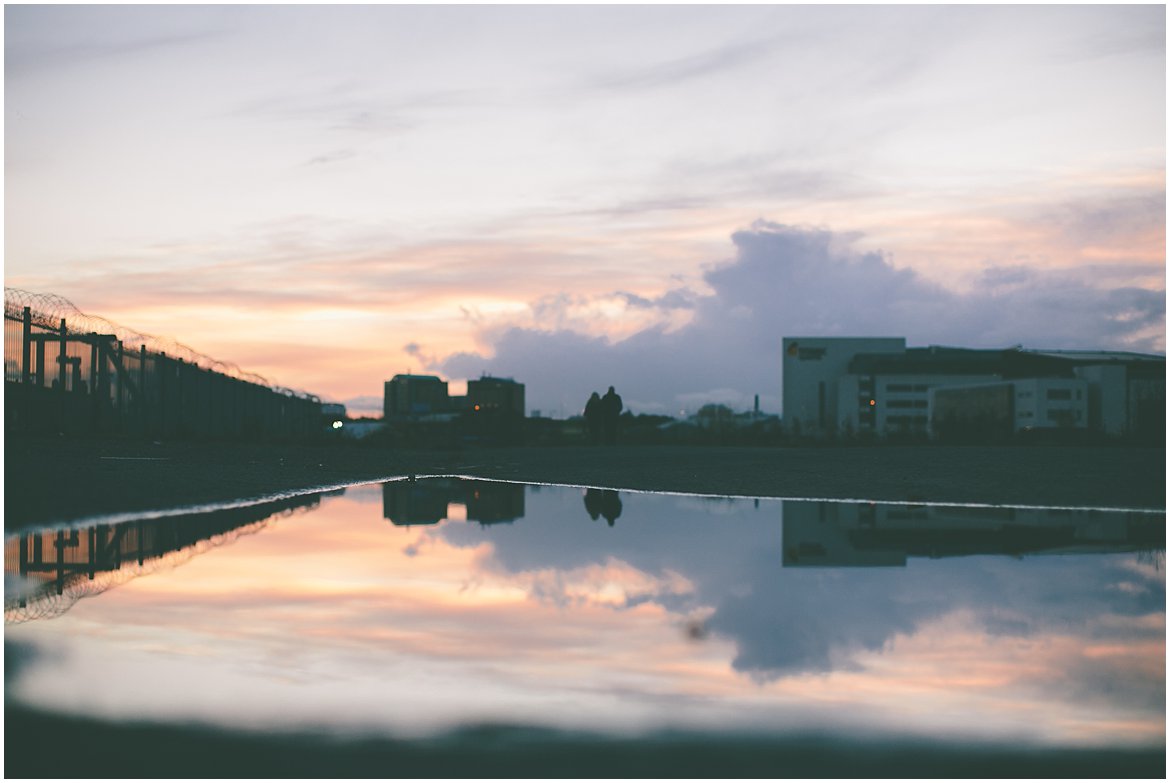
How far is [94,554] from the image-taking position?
866cm

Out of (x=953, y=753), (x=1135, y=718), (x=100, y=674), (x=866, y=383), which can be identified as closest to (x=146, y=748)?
(x=100, y=674)

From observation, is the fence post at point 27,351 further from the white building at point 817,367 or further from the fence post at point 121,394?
the white building at point 817,367

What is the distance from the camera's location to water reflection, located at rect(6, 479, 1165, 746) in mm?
4660

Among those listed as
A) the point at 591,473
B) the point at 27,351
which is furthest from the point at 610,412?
the point at 27,351

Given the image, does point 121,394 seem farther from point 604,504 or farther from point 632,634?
point 632,634

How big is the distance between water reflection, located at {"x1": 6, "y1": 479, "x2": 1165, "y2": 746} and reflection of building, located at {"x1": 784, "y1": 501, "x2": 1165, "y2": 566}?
73 millimetres

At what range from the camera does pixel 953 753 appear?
4117 mm

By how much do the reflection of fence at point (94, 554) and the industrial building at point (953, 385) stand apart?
9695 cm

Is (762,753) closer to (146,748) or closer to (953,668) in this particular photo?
(953,668)

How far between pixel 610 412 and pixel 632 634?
2682 cm

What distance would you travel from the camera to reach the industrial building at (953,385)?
116 meters

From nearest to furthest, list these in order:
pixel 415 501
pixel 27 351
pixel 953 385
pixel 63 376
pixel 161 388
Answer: pixel 415 501
pixel 27 351
pixel 63 376
pixel 161 388
pixel 953 385

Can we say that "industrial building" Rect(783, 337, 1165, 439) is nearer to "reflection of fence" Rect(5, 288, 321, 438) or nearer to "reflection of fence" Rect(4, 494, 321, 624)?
"reflection of fence" Rect(5, 288, 321, 438)

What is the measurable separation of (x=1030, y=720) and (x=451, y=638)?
10.1ft
